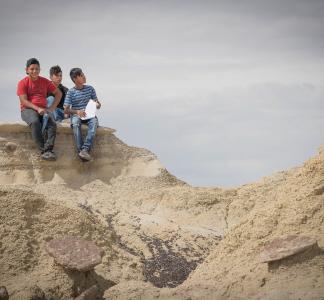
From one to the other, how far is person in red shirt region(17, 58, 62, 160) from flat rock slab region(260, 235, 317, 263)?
5.95 m

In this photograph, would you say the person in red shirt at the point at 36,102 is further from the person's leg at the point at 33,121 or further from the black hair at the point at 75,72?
the black hair at the point at 75,72

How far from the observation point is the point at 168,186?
12.5 meters

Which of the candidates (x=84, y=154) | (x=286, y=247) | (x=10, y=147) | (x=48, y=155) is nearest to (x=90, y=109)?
(x=84, y=154)

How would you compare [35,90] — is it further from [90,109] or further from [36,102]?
[90,109]

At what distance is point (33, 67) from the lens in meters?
10.8

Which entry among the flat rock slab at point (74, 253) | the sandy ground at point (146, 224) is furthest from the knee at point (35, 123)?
the flat rock slab at point (74, 253)

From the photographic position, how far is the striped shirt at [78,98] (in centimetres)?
1142

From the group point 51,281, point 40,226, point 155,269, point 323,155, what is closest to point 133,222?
point 155,269

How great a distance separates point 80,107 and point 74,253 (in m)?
5.05

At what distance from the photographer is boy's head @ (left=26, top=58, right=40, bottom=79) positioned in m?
10.8

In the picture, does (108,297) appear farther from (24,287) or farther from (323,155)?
(323,155)

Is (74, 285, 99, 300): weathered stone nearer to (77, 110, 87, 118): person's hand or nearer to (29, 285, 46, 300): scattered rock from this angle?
(29, 285, 46, 300): scattered rock

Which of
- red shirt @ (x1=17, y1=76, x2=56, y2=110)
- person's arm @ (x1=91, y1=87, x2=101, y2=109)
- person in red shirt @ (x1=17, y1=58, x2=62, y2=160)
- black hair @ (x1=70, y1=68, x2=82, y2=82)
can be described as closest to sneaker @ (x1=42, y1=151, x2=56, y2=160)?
person in red shirt @ (x1=17, y1=58, x2=62, y2=160)

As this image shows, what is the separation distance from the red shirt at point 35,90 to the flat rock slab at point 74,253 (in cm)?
442
